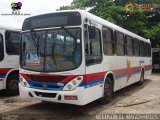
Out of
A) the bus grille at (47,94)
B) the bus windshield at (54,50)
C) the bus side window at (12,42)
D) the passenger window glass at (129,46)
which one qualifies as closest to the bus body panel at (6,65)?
the bus side window at (12,42)

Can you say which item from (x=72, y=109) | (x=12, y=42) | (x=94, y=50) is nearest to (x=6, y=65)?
(x=12, y=42)

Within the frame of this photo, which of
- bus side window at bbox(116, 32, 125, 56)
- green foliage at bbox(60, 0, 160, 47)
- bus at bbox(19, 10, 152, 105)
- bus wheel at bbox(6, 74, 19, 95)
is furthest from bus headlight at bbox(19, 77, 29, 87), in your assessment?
green foliage at bbox(60, 0, 160, 47)

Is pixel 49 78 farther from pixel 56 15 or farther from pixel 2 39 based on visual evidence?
pixel 2 39

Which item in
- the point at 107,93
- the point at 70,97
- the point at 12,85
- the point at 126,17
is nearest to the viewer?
the point at 70,97

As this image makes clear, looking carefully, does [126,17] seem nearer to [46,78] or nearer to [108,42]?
[108,42]

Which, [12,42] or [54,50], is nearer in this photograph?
[54,50]

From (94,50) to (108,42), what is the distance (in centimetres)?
145

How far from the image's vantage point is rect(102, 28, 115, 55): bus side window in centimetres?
918

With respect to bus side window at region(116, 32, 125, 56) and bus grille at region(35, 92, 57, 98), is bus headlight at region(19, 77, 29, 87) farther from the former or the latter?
bus side window at region(116, 32, 125, 56)

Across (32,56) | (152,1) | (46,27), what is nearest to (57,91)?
(32,56)

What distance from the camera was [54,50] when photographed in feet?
25.5

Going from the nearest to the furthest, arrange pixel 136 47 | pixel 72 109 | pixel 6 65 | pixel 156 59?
pixel 72 109
pixel 6 65
pixel 136 47
pixel 156 59

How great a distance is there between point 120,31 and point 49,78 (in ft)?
14.9

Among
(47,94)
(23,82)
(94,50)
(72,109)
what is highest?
(94,50)
